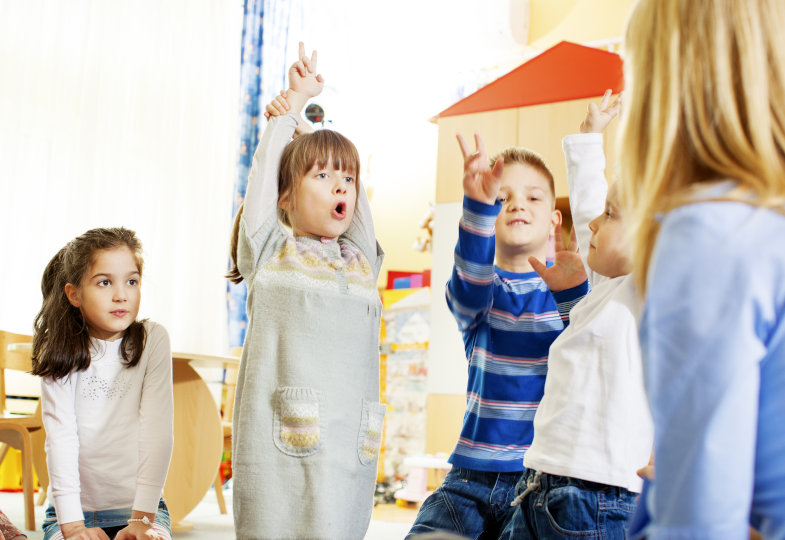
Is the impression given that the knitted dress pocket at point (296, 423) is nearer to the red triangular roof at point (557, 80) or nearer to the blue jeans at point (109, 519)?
the blue jeans at point (109, 519)

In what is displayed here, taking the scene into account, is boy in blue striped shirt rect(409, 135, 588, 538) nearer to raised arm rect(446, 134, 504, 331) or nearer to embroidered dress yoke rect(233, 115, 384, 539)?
raised arm rect(446, 134, 504, 331)

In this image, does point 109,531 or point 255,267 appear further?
point 109,531

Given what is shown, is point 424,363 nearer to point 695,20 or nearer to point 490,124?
point 490,124

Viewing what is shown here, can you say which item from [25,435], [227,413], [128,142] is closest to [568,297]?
[25,435]

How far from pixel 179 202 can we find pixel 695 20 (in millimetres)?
4095

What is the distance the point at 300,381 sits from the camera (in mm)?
1151

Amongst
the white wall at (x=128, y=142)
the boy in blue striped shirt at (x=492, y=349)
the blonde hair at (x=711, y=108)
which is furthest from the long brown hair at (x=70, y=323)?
the white wall at (x=128, y=142)

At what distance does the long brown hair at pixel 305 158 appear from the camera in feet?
4.30

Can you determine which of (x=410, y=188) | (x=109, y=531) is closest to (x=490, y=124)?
(x=410, y=188)

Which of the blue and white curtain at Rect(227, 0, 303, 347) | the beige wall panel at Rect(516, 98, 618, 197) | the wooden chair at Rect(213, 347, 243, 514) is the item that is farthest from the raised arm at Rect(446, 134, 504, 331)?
the blue and white curtain at Rect(227, 0, 303, 347)

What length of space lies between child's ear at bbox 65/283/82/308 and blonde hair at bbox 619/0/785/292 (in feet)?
4.04

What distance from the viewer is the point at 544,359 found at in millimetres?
1319

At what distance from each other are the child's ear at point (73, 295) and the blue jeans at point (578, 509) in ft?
3.30

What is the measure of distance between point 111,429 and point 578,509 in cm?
95
